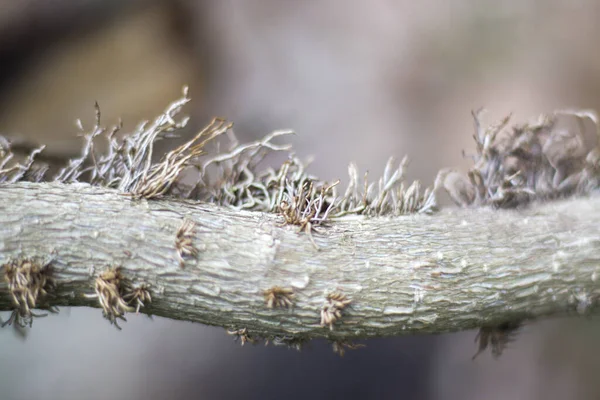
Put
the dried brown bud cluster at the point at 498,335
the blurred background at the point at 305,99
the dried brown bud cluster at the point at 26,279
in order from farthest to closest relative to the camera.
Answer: the blurred background at the point at 305,99 < the dried brown bud cluster at the point at 498,335 < the dried brown bud cluster at the point at 26,279

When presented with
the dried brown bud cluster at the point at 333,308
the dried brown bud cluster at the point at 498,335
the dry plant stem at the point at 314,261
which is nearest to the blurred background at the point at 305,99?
the dried brown bud cluster at the point at 498,335

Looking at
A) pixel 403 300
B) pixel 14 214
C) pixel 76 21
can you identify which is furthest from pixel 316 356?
Result: pixel 76 21

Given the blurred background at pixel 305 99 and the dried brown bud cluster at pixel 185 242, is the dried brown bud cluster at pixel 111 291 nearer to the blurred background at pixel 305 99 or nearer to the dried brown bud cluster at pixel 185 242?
the dried brown bud cluster at pixel 185 242

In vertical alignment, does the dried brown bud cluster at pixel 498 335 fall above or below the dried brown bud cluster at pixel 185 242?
below

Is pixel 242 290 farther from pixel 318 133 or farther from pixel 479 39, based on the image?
pixel 479 39

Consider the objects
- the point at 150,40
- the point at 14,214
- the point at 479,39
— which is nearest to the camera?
the point at 14,214

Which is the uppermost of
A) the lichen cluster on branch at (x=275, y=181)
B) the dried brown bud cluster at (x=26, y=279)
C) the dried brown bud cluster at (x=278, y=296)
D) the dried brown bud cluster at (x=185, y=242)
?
the lichen cluster on branch at (x=275, y=181)
